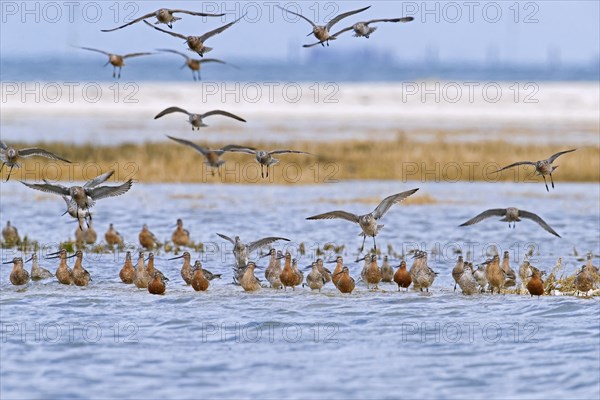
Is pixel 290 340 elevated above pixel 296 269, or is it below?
→ below

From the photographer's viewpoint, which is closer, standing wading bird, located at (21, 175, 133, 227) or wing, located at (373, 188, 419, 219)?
standing wading bird, located at (21, 175, 133, 227)

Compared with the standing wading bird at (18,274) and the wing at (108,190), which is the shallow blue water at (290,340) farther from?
Answer: the wing at (108,190)

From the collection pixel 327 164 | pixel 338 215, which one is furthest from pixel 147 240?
pixel 327 164

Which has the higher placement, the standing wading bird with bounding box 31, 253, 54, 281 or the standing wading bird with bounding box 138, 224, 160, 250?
the standing wading bird with bounding box 138, 224, 160, 250

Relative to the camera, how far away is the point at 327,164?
34.3 meters

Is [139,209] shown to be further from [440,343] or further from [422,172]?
[440,343]

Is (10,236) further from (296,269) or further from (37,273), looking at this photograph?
(296,269)

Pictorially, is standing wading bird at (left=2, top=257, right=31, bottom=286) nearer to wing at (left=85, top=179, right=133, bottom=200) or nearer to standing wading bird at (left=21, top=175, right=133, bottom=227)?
standing wading bird at (left=21, top=175, right=133, bottom=227)

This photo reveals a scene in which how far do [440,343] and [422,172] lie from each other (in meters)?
20.6

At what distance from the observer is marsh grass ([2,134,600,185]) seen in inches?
1272

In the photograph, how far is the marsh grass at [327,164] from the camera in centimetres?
3231

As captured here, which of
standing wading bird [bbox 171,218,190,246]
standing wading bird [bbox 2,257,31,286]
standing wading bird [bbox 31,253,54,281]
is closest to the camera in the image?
standing wading bird [bbox 2,257,31,286]

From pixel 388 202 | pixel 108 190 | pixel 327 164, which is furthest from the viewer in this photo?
pixel 327 164

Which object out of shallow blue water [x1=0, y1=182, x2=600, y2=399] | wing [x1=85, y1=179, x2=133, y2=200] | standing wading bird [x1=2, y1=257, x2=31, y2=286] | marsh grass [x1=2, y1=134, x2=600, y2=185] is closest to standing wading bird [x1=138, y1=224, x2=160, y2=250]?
shallow blue water [x1=0, y1=182, x2=600, y2=399]
